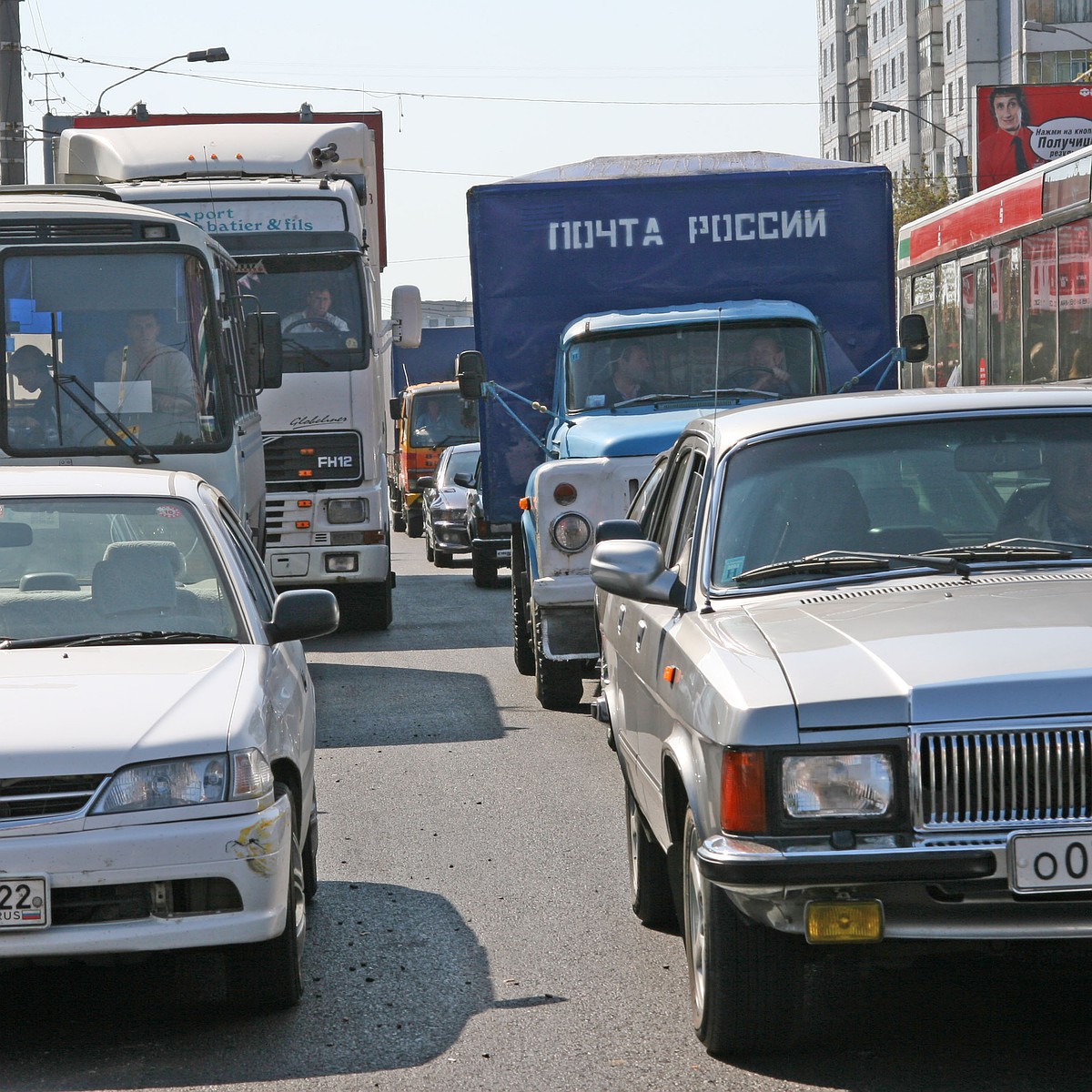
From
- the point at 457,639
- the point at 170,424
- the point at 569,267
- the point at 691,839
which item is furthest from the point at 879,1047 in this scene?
the point at 457,639

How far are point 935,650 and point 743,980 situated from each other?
0.93 metres

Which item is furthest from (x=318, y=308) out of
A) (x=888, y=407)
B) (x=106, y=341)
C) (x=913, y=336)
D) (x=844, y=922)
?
(x=844, y=922)

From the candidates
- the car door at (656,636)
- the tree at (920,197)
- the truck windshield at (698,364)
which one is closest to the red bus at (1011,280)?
the truck windshield at (698,364)

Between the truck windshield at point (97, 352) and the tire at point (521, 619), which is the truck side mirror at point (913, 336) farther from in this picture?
the truck windshield at point (97, 352)

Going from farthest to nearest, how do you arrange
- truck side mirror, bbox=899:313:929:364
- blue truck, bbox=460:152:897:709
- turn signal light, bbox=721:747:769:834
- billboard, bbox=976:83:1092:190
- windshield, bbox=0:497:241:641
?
billboard, bbox=976:83:1092:190 < blue truck, bbox=460:152:897:709 < truck side mirror, bbox=899:313:929:364 < windshield, bbox=0:497:241:641 < turn signal light, bbox=721:747:769:834

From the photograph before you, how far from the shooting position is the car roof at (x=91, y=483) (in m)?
6.60

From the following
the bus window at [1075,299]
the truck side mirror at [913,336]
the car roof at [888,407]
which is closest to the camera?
the car roof at [888,407]

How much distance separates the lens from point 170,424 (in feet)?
39.8

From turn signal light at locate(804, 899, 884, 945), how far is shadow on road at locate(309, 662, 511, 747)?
6.67 metres

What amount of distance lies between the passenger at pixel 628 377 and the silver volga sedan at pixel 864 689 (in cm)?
625

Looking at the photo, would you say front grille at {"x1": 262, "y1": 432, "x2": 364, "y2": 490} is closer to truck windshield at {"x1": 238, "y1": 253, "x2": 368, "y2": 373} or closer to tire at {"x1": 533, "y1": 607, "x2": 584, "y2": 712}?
truck windshield at {"x1": 238, "y1": 253, "x2": 368, "y2": 373}

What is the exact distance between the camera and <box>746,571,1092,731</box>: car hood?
438 cm

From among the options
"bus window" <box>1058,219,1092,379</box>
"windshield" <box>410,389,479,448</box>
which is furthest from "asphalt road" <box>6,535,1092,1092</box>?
"windshield" <box>410,389,479,448</box>

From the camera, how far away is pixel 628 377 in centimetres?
1260
